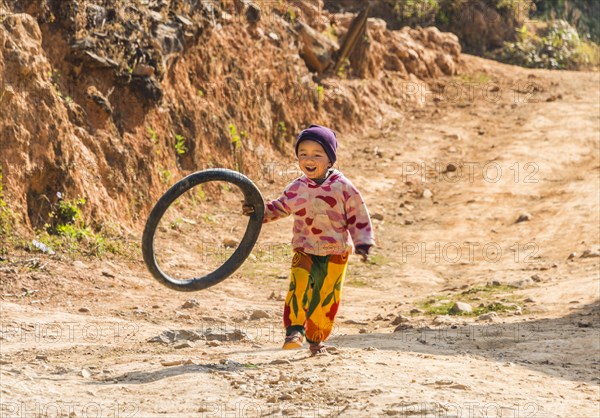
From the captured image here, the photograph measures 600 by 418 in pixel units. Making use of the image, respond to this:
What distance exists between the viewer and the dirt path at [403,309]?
5.73 metres

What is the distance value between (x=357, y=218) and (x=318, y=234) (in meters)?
0.30

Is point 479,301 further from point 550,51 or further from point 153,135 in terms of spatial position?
point 550,51

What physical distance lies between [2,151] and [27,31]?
1.79 m

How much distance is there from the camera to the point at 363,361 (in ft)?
21.4

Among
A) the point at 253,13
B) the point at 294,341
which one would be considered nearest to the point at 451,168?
the point at 253,13

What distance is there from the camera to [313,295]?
679 centimetres

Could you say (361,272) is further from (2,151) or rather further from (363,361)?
(363,361)

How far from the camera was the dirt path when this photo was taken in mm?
5727

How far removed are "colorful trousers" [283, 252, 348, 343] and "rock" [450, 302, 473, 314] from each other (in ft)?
10.7

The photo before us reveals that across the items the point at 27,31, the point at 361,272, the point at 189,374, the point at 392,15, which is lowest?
the point at 189,374

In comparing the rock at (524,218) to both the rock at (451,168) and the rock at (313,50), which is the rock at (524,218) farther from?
the rock at (313,50)

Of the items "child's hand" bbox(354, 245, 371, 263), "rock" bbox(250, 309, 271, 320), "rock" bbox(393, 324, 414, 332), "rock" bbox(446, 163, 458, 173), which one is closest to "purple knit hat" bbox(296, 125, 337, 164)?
"child's hand" bbox(354, 245, 371, 263)

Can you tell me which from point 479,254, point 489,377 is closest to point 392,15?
point 479,254

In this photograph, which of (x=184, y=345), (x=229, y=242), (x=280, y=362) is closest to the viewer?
(x=280, y=362)
